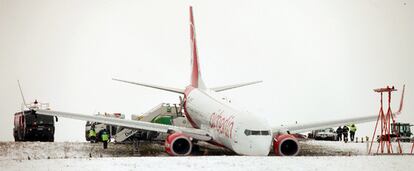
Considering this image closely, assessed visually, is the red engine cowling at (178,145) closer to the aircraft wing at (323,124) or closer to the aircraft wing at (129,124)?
the aircraft wing at (129,124)

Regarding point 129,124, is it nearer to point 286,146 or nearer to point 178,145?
point 178,145

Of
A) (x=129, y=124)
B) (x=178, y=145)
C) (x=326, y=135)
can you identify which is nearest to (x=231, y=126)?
(x=178, y=145)

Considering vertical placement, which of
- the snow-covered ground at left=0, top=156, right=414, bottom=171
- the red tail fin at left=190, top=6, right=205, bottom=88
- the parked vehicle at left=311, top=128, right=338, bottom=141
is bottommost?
the snow-covered ground at left=0, top=156, right=414, bottom=171

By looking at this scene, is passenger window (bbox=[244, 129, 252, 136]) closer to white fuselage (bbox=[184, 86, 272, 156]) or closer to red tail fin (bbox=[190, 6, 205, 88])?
white fuselage (bbox=[184, 86, 272, 156])

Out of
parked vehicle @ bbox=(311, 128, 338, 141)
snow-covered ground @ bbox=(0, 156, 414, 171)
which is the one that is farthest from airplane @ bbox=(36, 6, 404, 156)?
parked vehicle @ bbox=(311, 128, 338, 141)

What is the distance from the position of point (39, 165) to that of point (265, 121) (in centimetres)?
1383

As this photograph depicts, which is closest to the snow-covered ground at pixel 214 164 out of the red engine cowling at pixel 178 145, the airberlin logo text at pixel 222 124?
the airberlin logo text at pixel 222 124

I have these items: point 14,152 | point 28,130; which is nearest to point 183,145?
point 14,152

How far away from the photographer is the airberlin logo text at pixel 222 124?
3422cm

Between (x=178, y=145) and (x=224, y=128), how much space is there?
158 inches

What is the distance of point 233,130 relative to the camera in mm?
33250

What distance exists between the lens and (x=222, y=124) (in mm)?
36344

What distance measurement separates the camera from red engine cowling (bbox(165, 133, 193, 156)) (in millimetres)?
36781

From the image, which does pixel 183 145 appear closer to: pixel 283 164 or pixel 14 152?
pixel 14 152
